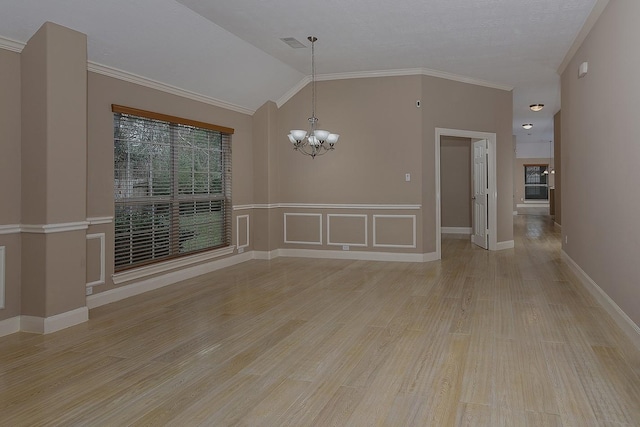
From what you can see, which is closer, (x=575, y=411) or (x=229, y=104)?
(x=575, y=411)

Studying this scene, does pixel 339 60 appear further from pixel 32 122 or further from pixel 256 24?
pixel 32 122

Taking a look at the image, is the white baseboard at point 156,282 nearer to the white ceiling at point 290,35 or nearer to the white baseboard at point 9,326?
the white baseboard at point 9,326

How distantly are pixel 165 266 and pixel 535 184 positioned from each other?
18.8 meters

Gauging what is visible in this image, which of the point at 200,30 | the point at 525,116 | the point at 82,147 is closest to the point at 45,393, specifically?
the point at 82,147

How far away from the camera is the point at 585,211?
5.27m

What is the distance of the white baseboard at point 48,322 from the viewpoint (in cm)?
381

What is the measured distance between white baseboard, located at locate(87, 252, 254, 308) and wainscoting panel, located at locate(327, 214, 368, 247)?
1473 millimetres

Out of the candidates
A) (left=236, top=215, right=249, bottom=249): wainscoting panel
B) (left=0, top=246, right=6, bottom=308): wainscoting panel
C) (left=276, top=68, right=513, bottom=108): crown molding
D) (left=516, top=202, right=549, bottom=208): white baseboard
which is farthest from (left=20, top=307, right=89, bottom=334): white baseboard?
(left=516, top=202, right=549, bottom=208): white baseboard

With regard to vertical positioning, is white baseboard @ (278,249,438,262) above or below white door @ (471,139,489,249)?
below

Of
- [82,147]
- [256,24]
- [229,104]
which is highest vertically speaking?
[256,24]

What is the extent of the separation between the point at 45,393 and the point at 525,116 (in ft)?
39.7

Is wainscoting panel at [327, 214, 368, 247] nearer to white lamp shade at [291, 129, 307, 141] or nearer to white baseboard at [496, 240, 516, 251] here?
white lamp shade at [291, 129, 307, 141]

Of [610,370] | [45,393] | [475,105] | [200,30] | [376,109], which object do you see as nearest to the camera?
[45,393]

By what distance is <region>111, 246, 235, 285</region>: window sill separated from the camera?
4.98 meters
